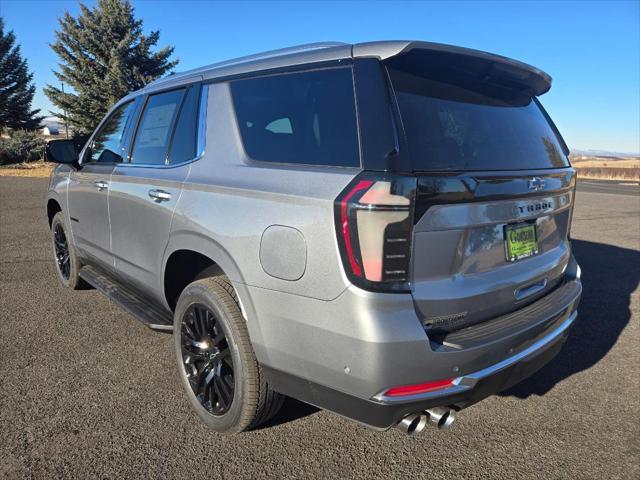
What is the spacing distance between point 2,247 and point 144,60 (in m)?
30.2

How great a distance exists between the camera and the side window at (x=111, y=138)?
386 cm

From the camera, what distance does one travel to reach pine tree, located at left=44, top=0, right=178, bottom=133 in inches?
1270

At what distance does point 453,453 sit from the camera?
2.48m

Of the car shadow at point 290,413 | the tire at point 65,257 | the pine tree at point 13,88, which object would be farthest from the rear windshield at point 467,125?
the pine tree at point 13,88

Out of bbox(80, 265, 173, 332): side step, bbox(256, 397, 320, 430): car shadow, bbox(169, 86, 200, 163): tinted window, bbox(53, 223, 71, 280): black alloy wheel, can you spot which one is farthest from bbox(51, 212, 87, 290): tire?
bbox(256, 397, 320, 430): car shadow

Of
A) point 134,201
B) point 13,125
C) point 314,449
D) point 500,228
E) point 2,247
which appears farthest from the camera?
point 13,125

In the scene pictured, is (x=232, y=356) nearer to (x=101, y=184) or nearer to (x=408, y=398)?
(x=408, y=398)

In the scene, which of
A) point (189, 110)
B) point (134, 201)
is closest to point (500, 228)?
point (189, 110)

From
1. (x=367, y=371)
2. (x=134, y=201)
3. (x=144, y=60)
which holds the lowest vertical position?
(x=367, y=371)

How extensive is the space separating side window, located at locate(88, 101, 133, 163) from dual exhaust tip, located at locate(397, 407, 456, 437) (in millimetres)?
2891

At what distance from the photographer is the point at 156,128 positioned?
336 centimetres

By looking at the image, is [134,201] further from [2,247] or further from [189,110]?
[2,247]

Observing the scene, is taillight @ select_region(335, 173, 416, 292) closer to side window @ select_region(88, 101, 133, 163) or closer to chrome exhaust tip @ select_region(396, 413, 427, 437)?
chrome exhaust tip @ select_region(396, 413, 427, 437)

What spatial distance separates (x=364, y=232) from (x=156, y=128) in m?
2.15
